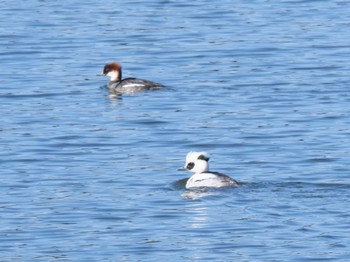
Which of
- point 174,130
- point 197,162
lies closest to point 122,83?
point 174,130

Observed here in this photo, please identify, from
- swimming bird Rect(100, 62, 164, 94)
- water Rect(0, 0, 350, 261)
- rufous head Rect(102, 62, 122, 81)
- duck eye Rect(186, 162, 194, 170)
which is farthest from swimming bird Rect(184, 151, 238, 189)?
rufous head Rect(102, 62, 122, 81)

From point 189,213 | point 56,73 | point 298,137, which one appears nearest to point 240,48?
point 56,73

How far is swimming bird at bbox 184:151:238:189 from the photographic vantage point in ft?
68.9

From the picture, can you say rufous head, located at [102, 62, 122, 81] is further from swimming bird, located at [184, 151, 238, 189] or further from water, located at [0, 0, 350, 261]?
swimming bird, located at [184, 151, 238, 189]

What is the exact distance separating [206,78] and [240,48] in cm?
385

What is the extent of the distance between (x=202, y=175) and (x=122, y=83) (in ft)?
A: 29.4

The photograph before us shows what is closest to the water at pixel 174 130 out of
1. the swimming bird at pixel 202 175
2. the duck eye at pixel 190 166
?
the swimming bird at pixel 202 175

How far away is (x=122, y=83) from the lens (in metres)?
30.3

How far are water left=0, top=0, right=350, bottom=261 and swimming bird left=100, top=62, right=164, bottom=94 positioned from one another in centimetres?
24

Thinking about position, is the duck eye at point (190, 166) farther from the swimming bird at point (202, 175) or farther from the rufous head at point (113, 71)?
the rufous head at point (113, 71)

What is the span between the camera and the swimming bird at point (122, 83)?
96.3 feet

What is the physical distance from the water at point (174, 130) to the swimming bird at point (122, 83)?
24cm

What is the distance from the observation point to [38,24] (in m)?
38.0

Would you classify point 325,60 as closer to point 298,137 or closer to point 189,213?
point 298,137
